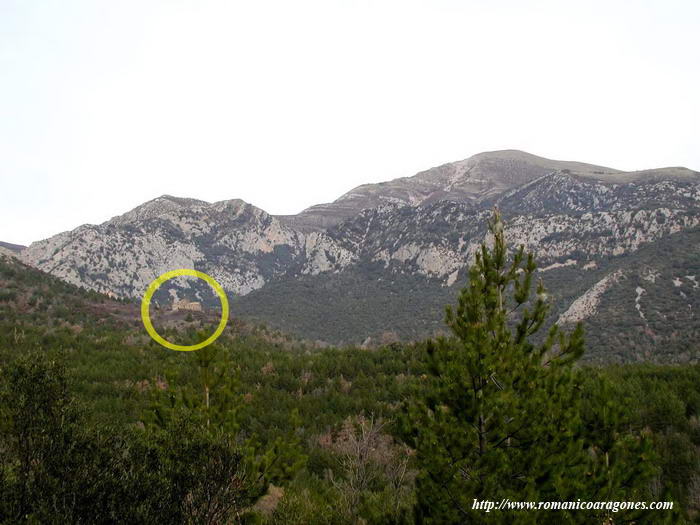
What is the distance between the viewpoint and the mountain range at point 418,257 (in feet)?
156

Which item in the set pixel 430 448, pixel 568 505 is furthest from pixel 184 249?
pixel 568 505

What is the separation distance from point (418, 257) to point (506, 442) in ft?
290

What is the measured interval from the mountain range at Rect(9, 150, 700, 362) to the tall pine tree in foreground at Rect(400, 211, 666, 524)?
30304mm

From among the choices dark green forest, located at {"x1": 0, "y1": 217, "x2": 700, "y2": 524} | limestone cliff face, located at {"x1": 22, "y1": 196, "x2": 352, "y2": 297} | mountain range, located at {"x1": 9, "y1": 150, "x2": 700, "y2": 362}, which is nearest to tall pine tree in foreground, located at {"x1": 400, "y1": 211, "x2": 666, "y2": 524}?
dark green forest, located at {"x1": 0, "y1": 217, "x2": 700, "y2": 524}

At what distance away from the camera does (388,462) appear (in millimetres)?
11469

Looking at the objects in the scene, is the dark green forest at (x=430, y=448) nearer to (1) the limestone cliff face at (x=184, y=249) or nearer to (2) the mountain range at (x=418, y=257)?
(2) the mountain range at (x=418, y=257)

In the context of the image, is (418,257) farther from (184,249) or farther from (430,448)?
(430,448)

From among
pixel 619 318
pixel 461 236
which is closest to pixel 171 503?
pixel 619 318

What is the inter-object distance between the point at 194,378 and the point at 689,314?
4663cm

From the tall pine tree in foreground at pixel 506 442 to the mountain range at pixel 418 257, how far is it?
99.4 ft

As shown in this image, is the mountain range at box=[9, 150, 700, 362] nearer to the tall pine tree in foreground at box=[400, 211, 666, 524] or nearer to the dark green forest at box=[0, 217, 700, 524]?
the dark green forest at box=[0, 217, 700, 524]

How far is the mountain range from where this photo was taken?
4741 cm

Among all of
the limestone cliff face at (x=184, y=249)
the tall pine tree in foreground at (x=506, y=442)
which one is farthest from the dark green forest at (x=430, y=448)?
the limestone cliff face at (x=184, y=249)

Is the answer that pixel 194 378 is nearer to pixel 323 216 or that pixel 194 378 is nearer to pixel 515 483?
pixel 515 483
